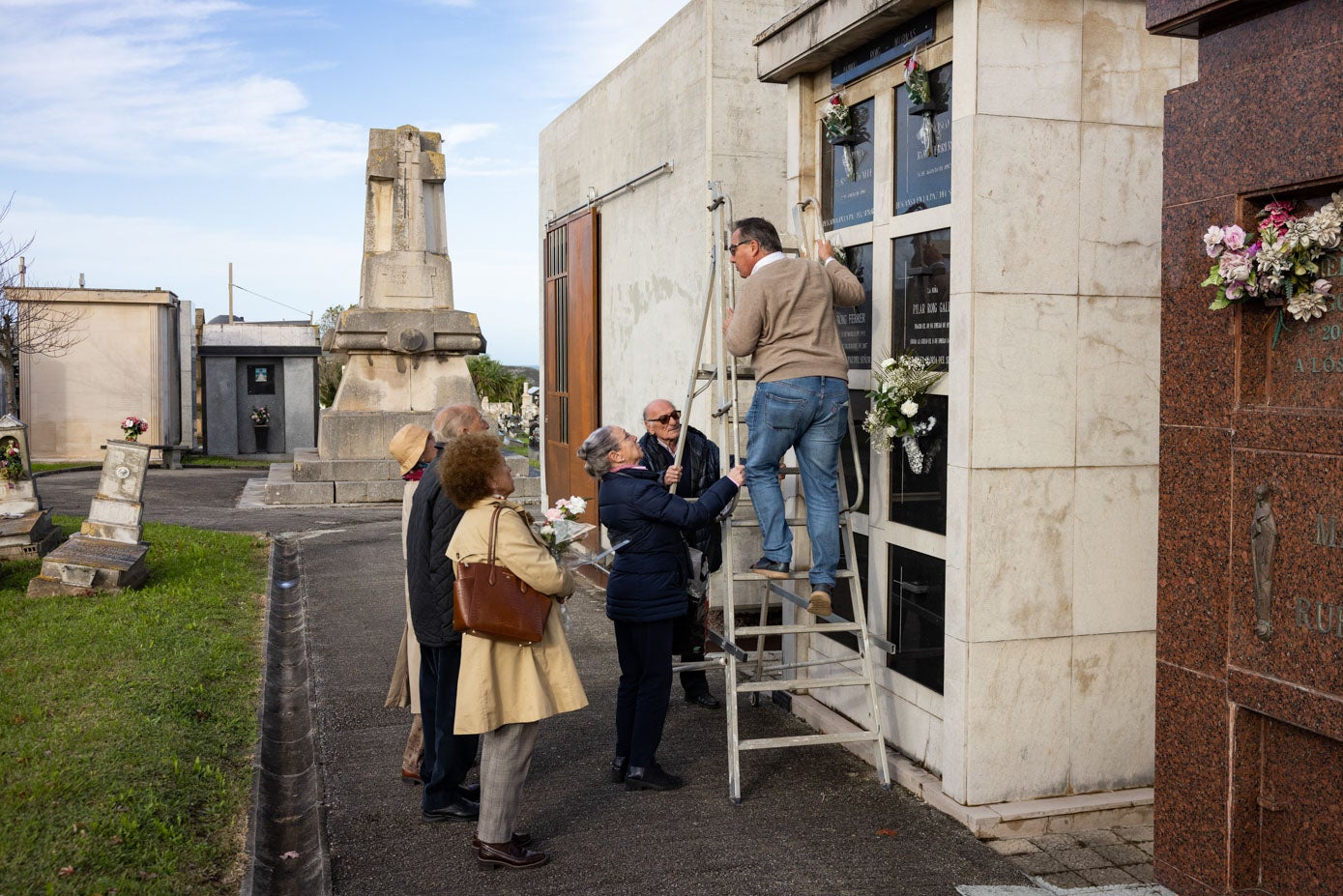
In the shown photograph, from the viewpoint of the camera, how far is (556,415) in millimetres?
14414

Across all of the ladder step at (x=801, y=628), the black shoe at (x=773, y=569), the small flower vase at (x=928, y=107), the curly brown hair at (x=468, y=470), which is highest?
the small flower vase at (x=928, y=107)

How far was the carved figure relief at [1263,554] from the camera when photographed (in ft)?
13.5

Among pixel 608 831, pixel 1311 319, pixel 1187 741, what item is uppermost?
pixel 1311 319

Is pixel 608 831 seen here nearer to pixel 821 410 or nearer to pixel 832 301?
pixel 821 410

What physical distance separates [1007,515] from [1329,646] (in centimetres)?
166

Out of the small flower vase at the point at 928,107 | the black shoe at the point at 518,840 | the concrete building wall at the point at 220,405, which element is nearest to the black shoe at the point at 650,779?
the black shoe at the point at 518,840

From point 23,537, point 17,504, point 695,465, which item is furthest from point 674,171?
point 17,504

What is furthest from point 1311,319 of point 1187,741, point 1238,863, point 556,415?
point 556,415

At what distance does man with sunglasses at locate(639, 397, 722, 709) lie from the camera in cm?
669

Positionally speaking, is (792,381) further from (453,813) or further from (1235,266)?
(453,813)

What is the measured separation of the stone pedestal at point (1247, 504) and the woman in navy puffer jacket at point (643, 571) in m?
2.06

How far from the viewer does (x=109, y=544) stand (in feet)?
35.8

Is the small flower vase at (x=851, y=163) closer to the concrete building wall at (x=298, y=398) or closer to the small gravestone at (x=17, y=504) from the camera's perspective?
the small gravestone at (x=17, y=504)

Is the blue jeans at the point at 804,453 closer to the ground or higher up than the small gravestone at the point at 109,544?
higher up
